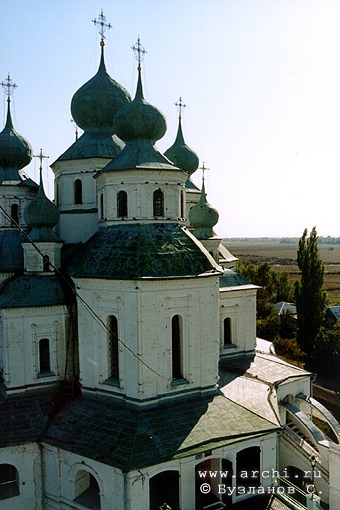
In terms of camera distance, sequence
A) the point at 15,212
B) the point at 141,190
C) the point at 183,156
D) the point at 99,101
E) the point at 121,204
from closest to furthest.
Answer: the point at 141,190
the point at 121,204
the point at 99,101
the point at 15,212
the point at 183,156

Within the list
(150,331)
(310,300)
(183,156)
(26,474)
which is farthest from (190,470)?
(310,300)

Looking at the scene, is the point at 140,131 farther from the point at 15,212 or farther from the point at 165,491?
the point at 165,491

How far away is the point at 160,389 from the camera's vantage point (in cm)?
1605

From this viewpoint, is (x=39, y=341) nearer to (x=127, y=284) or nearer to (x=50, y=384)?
(x=50, y=384)

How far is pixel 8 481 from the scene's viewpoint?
53.8 ft

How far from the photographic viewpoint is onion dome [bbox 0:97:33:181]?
23.5m

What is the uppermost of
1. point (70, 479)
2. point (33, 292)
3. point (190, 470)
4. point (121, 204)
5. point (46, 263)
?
point (121, 204)

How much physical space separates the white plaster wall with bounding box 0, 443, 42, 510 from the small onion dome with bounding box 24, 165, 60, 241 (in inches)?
322

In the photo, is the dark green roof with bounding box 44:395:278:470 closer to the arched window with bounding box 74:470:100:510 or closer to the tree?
the arched window with bounding box 74:470:100:510

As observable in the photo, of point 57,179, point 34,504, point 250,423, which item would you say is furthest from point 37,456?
point 57,179

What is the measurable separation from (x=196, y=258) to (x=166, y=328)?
2816 millimetres

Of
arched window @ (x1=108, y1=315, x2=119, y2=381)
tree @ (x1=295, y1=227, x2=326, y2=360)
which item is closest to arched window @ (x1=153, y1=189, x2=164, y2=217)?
arched window @ (x1=108, y1=315, x2=119, y2=381)

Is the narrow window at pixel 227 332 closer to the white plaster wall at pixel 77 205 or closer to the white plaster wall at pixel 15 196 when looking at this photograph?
the white plaster wall at pixel 77 205

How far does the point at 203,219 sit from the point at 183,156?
611 centimetres
